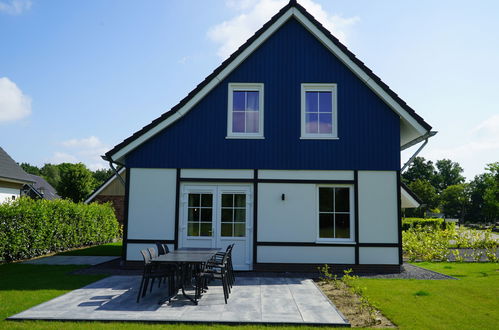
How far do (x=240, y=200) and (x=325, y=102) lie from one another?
3806mm

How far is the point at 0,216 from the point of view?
35.5ft

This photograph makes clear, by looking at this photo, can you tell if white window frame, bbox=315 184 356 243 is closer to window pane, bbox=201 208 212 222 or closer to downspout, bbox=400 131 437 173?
downspout, bbox=400 131 437 173

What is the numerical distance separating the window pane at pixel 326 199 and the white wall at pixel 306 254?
109 cm

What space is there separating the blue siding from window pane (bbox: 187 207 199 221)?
4.09ft

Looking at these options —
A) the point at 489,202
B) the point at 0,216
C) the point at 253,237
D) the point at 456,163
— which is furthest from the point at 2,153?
the point at 456,163

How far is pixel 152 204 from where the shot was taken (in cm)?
1030

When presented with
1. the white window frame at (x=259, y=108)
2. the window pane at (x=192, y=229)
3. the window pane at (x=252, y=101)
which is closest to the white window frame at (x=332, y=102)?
the white window frame at (x=259, y=108)

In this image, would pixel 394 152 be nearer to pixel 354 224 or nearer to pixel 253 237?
pixel 354 224

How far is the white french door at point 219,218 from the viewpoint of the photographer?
→ 33.5 ft

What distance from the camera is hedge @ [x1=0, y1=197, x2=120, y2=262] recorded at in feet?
36.5

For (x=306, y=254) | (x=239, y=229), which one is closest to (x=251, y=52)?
(x=239, y=229)

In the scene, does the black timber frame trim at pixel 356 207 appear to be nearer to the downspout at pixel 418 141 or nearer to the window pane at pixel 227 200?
the downspout at pixel 418 141

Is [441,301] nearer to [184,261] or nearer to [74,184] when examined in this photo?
[184,261]

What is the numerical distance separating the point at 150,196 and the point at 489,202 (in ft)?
131
